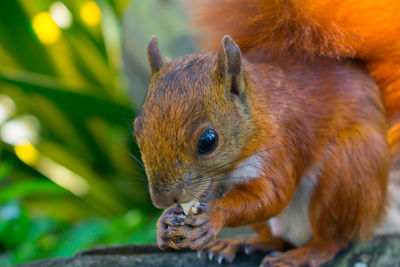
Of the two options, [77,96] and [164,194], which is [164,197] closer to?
[164,194]

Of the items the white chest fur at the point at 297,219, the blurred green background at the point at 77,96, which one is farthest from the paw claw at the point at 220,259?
the blurred green background at the point at 77,96

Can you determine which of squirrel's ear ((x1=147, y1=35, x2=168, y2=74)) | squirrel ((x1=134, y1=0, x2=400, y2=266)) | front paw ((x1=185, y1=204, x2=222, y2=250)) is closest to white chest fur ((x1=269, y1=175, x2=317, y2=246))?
squirrel ((x1=134, y1=0, x2=400, y2=266))

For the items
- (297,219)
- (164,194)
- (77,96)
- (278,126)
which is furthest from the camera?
(77,96)

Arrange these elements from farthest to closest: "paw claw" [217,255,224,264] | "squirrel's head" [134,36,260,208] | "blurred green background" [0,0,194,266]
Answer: "blurred green background" [0,0,194,266] < "paw claw" [217,255,224,264] < "squirrel's head" [134,36,260,208]

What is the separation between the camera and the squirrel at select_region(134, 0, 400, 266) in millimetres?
1125

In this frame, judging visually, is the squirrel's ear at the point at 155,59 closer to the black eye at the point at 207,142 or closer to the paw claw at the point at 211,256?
the black eye at the point at 207,142

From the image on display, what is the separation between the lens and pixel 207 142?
1116 mm

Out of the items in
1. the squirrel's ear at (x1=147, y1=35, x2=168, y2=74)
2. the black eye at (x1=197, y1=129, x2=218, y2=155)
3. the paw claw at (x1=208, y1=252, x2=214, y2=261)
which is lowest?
the paw claw at (x1=208, y1=252, x2=214, y2=261)

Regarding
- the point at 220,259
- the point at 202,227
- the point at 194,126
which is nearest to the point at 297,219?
the point at 220,259

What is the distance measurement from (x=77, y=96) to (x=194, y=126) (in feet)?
5.78

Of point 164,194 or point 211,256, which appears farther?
point 211,256

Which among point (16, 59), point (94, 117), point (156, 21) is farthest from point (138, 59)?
point (16, 59)

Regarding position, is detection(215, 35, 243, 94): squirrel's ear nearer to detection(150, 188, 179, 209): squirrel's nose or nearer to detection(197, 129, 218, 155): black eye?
detection(197, 129, 218, 155): black eye

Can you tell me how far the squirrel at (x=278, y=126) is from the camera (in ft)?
3.69
